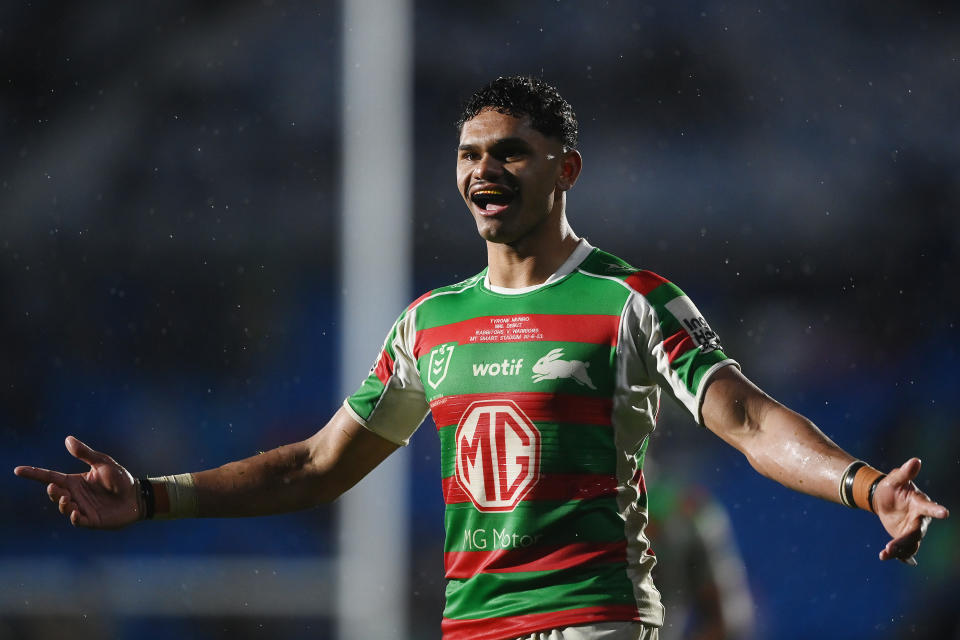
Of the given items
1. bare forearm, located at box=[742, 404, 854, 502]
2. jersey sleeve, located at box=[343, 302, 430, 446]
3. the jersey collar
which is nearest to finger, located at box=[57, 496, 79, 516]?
jersey sleeve, located at box=[343, 302, 430, 446]

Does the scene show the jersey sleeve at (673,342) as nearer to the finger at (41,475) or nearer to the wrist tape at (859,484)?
the wrist tape at (859,484)

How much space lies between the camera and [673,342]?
2.95 meters

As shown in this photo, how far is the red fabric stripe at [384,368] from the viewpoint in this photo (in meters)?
3.45

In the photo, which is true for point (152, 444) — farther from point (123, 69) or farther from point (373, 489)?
point (123, 69)

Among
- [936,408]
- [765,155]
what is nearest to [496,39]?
[765,155]

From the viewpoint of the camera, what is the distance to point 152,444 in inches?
330

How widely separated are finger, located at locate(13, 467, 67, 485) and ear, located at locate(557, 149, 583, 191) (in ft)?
4.50

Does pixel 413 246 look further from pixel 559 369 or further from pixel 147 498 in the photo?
pixel 559 369

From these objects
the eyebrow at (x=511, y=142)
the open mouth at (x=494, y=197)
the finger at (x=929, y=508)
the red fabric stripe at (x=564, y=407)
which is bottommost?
the finger at (x=929, y=508)

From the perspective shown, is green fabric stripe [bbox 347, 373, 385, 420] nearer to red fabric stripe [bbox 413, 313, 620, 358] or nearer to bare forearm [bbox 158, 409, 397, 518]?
bare forearm [bbox 158, 409, 397, 518]

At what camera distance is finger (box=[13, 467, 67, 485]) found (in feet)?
10.2

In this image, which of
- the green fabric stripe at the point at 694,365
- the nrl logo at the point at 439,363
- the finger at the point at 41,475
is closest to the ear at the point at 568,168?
the nrl logo at the point at 439,363

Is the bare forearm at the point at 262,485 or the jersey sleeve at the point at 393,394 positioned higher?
the jersey sleeve at the point at 393,394

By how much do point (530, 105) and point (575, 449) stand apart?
2.79 feet
